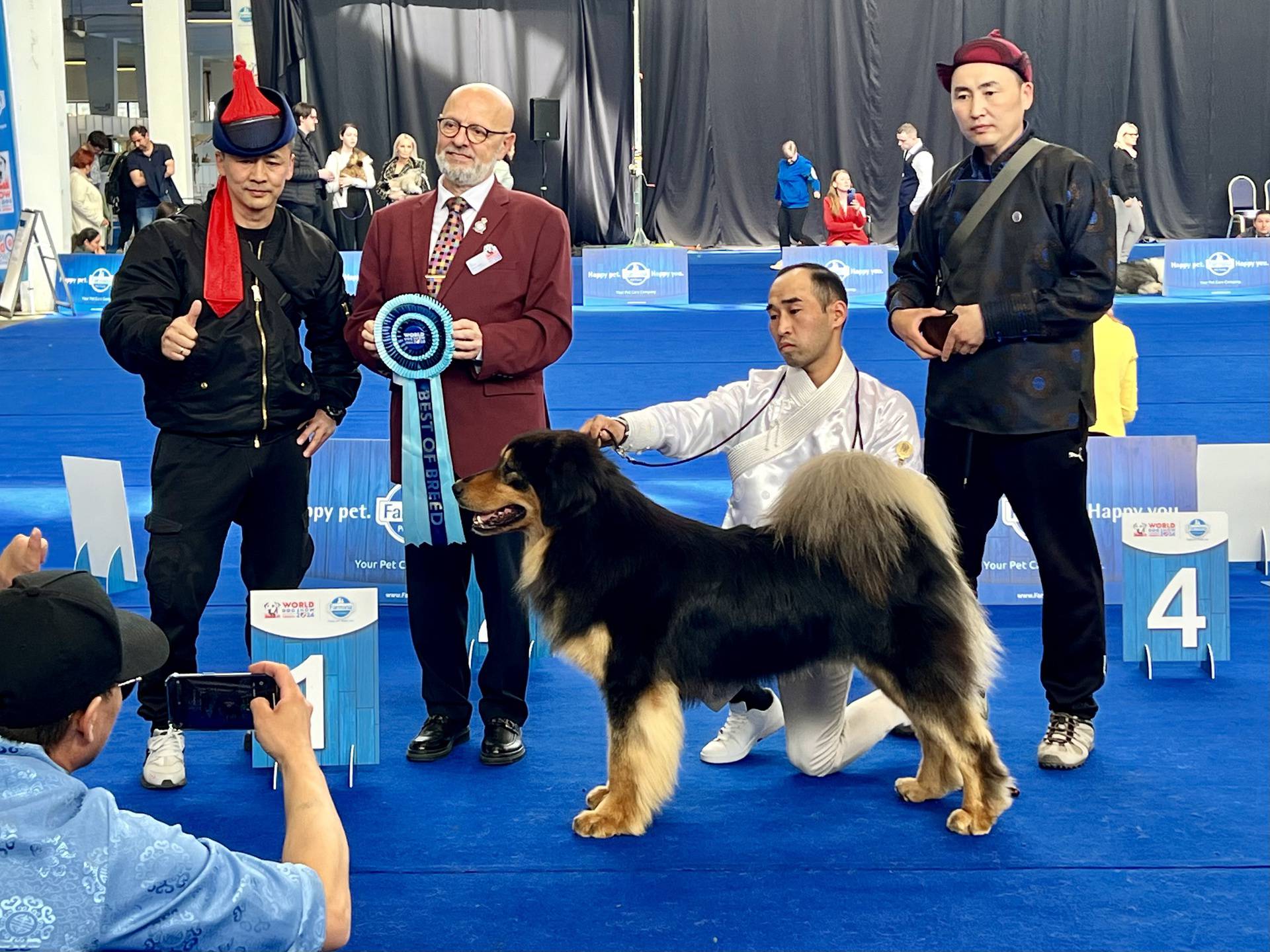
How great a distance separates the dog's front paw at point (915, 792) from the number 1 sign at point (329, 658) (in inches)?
52.8

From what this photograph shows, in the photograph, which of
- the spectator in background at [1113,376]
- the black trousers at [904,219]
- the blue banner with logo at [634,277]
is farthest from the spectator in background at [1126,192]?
the spectator in background at [1113,376]

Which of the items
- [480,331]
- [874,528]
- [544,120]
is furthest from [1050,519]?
[544,120]

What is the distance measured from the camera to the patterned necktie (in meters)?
3.76

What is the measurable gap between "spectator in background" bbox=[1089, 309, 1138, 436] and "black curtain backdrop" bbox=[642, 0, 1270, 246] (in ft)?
66.8

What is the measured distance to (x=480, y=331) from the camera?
363 centimetres

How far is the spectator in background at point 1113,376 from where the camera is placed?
198 inches

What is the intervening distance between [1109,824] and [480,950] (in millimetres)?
1516

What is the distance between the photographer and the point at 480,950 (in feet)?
8.82

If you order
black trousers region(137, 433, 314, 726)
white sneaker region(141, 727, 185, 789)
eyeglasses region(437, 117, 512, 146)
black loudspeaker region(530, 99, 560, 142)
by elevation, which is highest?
black loudspeaker region(530, 99, 560, 142)

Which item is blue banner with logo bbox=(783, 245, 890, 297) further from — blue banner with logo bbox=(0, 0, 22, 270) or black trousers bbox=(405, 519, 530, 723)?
black trousers bbox=(405, 519, 530, 723)

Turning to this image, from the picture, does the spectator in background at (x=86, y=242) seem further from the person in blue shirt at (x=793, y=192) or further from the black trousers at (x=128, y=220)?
the person in blue shirt at (x=793, y=192)

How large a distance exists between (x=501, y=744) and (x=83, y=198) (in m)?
14.4

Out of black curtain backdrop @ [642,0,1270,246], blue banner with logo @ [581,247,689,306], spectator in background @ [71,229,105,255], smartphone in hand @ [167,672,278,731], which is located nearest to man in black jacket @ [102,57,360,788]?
smartphone in hand @ [167,672,278,731]

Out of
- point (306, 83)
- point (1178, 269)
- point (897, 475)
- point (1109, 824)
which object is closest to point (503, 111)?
point (897, 475)
